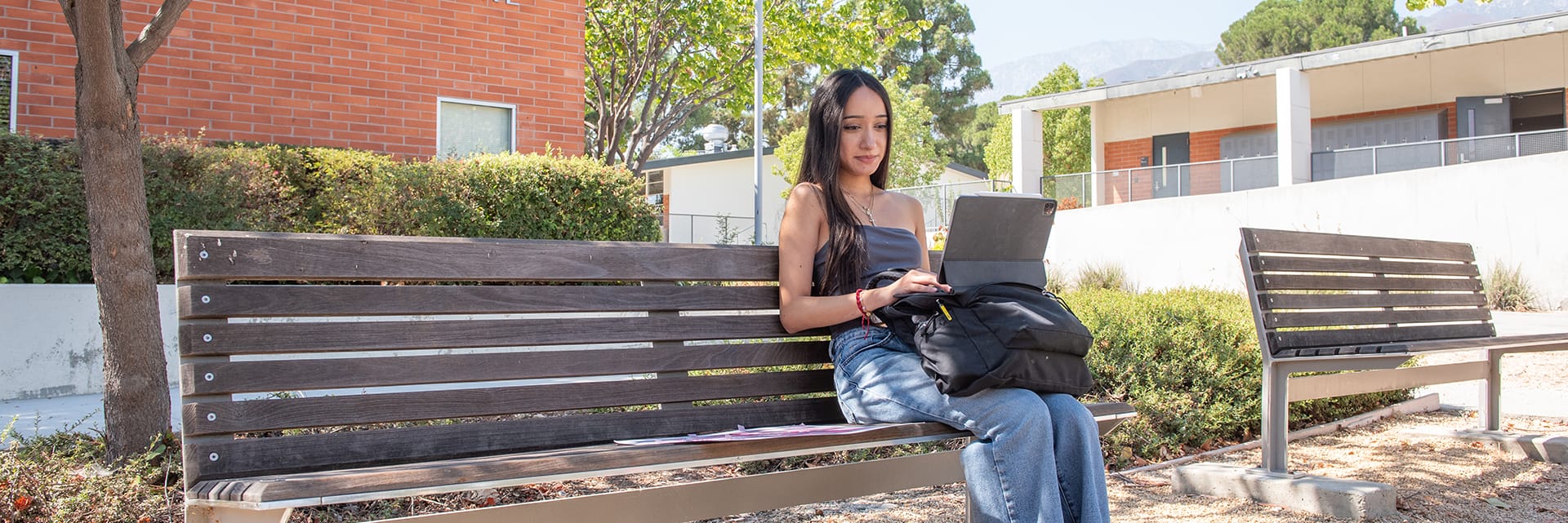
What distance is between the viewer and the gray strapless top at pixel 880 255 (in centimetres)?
349

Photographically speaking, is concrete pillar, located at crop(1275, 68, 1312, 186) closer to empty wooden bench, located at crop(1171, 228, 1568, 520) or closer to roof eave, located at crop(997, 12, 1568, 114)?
roof eave, located at crop(997, 12, 1568, 114)

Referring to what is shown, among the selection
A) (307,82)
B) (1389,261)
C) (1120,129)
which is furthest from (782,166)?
(1389,261)

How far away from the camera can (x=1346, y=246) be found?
5.20 metres

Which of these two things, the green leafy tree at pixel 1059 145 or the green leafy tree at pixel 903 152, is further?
the green leafy tree at pixel 1059 145

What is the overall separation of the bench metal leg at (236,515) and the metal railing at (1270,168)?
19600 mm

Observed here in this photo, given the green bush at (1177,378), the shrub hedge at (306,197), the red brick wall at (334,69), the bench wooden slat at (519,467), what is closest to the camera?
the bench wooden slat at (519,467)

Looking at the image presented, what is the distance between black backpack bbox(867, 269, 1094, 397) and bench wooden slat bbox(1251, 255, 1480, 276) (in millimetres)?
1877

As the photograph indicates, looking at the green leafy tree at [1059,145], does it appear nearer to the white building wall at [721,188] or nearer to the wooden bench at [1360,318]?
the white building wall at [721,188]

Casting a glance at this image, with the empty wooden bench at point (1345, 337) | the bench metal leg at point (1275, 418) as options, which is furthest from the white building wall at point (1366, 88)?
the bench metal leg at point (1275, 418)

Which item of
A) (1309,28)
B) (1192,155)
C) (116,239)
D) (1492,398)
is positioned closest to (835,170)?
(116,239)

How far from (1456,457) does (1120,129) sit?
22.0 m

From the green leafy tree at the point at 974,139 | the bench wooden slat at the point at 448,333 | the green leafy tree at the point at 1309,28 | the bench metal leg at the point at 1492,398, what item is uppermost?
the green leafy tree at the point at 1309,28

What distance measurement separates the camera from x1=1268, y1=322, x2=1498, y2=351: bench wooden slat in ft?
14.6

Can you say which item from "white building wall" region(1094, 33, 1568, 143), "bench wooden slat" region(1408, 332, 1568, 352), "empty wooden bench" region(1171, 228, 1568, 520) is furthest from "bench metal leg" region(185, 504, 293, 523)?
"white building wall" region(1094, 33, 1568, 143)
